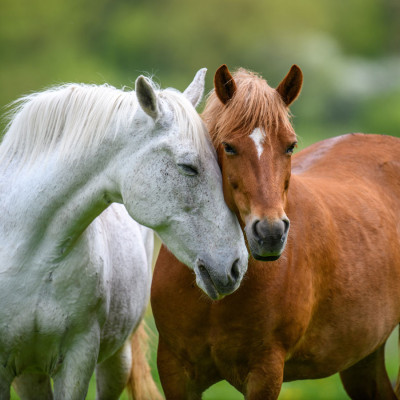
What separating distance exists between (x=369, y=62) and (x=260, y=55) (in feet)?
11.9

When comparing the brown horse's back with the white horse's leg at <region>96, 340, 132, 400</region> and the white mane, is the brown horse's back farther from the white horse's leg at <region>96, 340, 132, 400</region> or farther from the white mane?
the white horse's leg at <region>96, 340, 132, 400</region>

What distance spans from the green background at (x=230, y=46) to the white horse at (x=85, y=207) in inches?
478

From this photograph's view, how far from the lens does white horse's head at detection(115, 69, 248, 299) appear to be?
2.79 meters

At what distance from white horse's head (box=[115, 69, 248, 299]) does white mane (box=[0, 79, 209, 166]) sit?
28 mm

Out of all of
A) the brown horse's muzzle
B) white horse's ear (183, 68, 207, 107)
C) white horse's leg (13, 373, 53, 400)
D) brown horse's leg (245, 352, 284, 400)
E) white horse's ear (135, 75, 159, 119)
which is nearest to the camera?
the brown horse's muzzle


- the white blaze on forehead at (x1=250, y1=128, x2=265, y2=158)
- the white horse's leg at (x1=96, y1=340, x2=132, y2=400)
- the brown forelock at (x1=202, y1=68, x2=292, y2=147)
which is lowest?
the white horse's leg at (x1=96, y1=340, x2=132, y2=400)

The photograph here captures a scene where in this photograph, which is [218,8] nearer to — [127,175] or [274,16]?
[274,16]

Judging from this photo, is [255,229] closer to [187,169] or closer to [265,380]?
[187,169]

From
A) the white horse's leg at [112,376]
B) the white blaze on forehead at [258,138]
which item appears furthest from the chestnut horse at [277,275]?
the white horse's leg at [112,376]

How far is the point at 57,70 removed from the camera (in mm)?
16812

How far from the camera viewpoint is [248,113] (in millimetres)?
2830

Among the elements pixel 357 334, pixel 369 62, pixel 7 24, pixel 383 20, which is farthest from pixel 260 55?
pixel 357 334

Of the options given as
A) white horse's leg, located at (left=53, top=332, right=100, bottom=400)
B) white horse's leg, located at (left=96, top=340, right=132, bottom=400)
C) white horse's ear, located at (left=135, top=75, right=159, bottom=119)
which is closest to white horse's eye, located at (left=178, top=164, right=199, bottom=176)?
white horse's ear, located at (left=135, top=75, right=159, bottom=119)

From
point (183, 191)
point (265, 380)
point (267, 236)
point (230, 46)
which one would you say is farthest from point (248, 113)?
point (230, 46)
